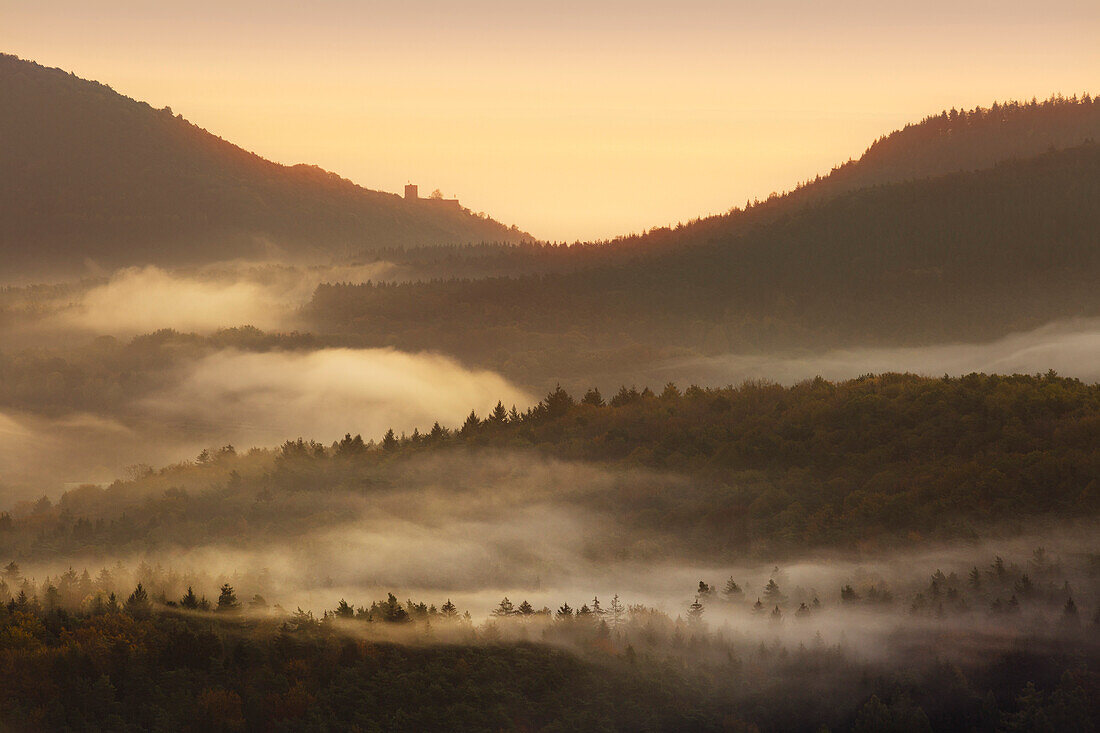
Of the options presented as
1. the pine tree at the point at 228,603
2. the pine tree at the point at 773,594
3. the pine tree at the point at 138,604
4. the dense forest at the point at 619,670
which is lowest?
the dense forest at the point at 619,670

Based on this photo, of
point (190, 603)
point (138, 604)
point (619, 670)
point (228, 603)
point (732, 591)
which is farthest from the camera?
point (228, 603)

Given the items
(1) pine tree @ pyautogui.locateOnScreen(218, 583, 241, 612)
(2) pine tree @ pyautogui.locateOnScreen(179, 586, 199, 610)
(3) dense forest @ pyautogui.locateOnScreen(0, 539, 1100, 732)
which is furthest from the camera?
(1) pine tree @ pyautogui.locateOnScreen(218, 583, 241, 612)

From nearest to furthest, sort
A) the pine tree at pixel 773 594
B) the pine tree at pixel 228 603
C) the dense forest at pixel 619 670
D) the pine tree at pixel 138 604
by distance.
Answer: the dense forest at pixel 619 670
the pine tree at pixel 773 594
the pine tree at pixel 138 604
the pine tree at pixel 228 603

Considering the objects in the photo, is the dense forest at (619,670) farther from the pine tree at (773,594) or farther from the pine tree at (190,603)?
the pine tree at (190,603)

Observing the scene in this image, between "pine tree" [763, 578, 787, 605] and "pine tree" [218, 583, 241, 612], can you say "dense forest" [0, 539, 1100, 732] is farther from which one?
"pine tree" [218, 583, 241, 612]

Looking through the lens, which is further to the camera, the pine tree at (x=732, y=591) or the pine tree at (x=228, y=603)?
the pine tree at (x=228, y=603)

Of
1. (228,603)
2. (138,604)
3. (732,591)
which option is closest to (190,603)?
(228,603)

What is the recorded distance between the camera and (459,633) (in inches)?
4747

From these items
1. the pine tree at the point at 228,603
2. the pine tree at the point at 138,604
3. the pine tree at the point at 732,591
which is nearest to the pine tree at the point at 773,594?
the pine tree at the point at 732,591

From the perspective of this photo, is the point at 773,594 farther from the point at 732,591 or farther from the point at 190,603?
the point at 190,603

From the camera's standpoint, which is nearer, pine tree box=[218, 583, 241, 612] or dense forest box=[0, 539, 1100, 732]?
dense forest box=[0, 539, 1100, 732]

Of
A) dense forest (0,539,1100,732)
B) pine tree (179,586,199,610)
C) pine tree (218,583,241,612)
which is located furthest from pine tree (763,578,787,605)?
pine tree (179,586,199,610)

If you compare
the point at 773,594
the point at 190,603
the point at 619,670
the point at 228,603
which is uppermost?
the point at 190,603

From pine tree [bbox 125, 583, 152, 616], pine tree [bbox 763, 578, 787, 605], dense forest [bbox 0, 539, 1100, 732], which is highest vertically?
pine tree [bbox 125, 583, 152, 616]
